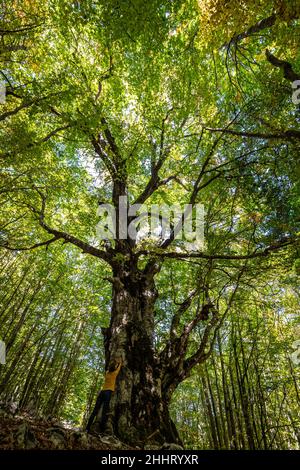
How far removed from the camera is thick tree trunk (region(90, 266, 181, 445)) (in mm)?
3758

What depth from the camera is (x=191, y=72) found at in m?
6.08

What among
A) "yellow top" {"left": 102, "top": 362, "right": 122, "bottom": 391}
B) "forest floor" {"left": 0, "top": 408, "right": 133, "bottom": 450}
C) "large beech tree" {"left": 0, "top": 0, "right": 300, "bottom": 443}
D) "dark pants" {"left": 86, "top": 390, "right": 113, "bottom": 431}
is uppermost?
"large beech tree" {"left": 0, "top": 0, "right": 300, "bottom": 443}

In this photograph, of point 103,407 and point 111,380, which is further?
point 111,380

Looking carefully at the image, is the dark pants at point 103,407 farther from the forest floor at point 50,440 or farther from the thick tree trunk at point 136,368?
the forest floor at point 50,440

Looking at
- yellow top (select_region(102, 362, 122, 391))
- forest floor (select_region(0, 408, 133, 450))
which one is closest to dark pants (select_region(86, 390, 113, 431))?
yellow top (select_region(102, 362, 122, 391))

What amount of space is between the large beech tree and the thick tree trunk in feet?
0.06

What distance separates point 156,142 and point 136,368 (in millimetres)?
6050

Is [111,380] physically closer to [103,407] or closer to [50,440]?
[103,407]

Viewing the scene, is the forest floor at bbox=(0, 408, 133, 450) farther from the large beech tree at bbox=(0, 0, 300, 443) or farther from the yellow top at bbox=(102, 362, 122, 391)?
the yellow top at bbox=(102, 362, 122, 391)

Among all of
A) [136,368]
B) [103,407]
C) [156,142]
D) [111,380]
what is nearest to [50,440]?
[103,407]

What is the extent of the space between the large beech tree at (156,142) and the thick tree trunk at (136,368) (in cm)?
2

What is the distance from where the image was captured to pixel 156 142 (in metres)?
7.65

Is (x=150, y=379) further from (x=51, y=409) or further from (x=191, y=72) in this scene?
(x=51, y=409)
